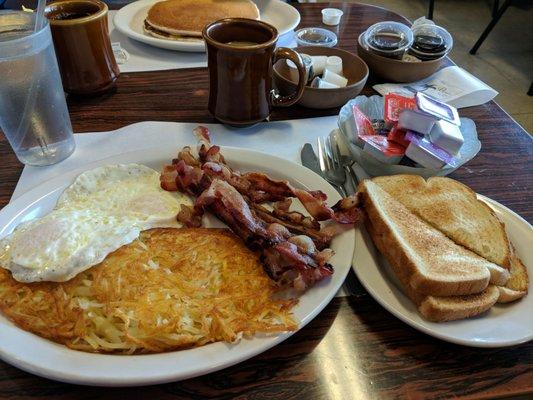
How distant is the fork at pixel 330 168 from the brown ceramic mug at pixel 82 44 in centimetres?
89

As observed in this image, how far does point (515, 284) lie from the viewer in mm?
1047

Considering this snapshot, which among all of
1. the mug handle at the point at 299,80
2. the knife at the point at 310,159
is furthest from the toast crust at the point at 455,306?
the mug handle at the point at 299,80

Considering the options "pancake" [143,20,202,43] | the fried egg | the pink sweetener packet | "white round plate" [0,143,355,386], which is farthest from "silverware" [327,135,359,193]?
"pancake" [143,20,202,43]

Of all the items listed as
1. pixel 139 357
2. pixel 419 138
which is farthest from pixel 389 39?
pixel 139 357

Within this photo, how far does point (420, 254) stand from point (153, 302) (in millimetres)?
670

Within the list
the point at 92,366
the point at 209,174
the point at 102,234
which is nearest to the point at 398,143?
the point at 209,174

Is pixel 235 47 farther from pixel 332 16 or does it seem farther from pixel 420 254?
pixel 332 16

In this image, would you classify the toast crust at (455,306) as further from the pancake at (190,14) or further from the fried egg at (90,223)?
the pancake at (190,14)

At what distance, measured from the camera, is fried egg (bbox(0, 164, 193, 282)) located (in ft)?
3.18

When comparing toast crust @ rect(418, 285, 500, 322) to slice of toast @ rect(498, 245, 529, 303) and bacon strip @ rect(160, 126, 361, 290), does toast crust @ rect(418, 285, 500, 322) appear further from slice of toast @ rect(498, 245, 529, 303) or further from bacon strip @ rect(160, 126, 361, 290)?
bacon strip @ rect(160, 126, 361, 290)

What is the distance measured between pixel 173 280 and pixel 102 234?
22 centimetres

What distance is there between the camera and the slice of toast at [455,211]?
1.14m

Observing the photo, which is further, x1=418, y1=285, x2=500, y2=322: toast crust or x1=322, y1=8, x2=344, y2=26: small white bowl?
x1=322, y1=8, x2=344, y2=26: small white bowl

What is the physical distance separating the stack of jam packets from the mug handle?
0.24 metres
